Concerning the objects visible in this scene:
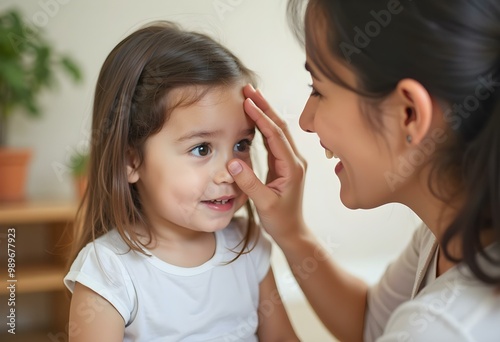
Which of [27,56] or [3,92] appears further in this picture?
[27,56]

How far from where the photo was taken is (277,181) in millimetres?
Result: 1234

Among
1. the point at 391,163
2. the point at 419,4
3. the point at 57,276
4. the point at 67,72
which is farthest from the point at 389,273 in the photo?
the point at 67,72

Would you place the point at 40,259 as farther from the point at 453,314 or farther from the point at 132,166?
the point at 453,314

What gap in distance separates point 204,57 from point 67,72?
1802 millimetres

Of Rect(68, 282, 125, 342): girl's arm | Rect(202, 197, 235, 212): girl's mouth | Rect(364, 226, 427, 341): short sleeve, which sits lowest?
Rect(364, 226, 427, 341): short sleeve

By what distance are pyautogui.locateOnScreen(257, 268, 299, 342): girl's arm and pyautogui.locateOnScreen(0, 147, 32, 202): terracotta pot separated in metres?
1.67

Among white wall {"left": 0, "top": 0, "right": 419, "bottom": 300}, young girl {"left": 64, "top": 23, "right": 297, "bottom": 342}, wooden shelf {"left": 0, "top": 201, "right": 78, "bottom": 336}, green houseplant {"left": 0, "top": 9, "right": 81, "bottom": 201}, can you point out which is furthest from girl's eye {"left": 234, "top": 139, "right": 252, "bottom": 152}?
green houseplant {"left": 0, "top": 9, "right": 81, "bottom": 201}

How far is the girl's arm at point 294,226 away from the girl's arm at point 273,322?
0.07m

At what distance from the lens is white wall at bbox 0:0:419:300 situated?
2822 millimetres

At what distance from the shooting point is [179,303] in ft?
3.99

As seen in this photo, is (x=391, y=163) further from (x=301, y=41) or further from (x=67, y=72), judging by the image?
(x=67, y=72)

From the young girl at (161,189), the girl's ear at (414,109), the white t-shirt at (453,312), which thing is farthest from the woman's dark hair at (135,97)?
the white t-shirt at (453,312)

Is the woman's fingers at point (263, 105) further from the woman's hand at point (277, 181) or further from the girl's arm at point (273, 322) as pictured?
the girl's arm at point (273, 322)

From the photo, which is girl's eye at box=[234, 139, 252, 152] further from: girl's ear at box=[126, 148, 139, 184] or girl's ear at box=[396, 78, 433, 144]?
girl's ear at box=[396, 78, 433, 144]
